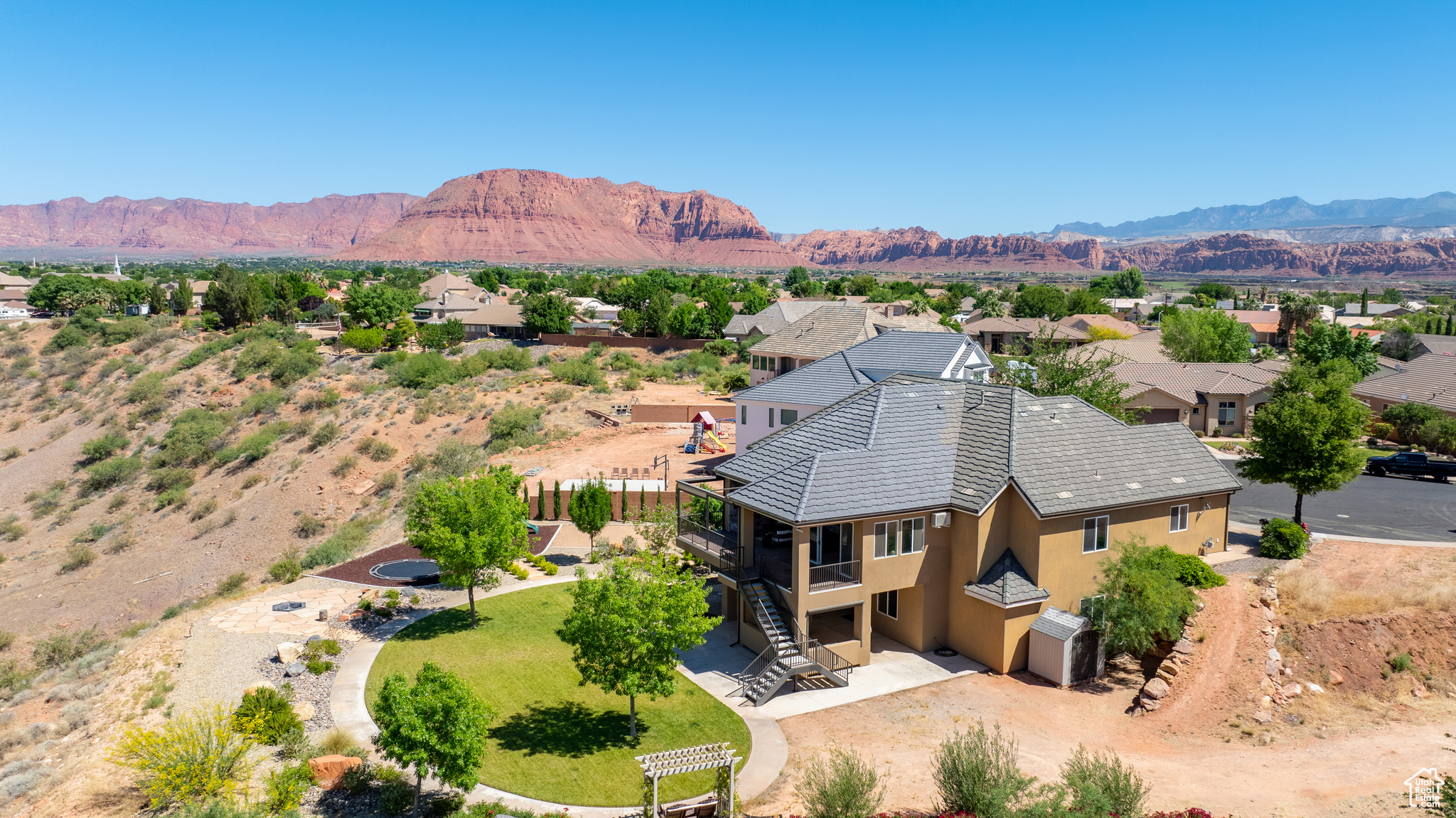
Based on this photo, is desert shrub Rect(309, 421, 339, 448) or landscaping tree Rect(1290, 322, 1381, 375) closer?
desert shrub Rect(309, 421, 339, 448)

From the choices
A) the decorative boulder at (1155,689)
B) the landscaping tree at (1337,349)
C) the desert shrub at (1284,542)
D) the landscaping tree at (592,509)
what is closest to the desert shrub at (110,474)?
the landscaping tree at (592,509)

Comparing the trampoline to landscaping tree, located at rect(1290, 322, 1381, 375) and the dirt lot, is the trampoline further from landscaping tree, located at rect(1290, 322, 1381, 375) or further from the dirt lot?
landscaping tree, located at rect(1290, 322, 1381, 375)

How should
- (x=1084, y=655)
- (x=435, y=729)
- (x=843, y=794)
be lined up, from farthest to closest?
(x=1084, y=655) < (x=435, y=729) < (x=843, y=794)

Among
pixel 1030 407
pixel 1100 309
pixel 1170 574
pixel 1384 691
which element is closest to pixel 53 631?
pixel 1030 407

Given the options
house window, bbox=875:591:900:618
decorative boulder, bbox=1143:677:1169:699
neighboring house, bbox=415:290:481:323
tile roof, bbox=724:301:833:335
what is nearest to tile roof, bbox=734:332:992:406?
house window, bbox=875:591:900:618

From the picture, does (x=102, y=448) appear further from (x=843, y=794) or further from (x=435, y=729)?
(x=843, y=794)

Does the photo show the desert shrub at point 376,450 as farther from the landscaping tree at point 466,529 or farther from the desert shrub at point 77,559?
the landscaping tree at point 466,529

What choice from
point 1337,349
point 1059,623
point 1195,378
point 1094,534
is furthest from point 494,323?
point 1059,623
